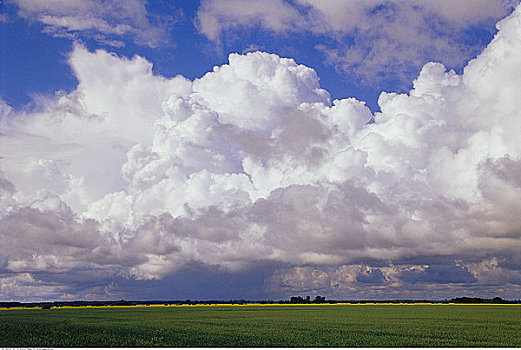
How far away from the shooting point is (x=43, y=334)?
67.8 meters

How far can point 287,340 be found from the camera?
5962 centimetres

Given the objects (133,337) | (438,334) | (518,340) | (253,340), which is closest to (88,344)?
(133,337)

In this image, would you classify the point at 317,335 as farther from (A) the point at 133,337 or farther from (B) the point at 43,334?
(B) the point at 43,334

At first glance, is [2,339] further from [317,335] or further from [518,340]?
[518,340]

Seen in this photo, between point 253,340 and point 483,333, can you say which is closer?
point 253,340

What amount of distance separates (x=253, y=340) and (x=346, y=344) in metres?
11.2

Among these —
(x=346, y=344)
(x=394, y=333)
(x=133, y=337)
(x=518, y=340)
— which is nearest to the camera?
(x=346, y=344)

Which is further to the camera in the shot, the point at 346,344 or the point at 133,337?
the point at 133,337

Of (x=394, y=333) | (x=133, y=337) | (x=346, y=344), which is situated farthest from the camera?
(x=394, y=333)

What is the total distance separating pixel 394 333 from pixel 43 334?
45812 mm

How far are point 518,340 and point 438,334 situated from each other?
10.5 metres

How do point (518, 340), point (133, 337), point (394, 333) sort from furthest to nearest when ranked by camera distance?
1. point (394, 333)
2. point (133, 337)
3. point (518, 340)

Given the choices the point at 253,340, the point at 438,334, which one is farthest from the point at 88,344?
the point at 438,334

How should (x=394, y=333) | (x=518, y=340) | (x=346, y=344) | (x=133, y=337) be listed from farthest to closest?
(x=394, y=333) → (x=133, y=337) → (x=518, y=340) → (x=346, y=344)
